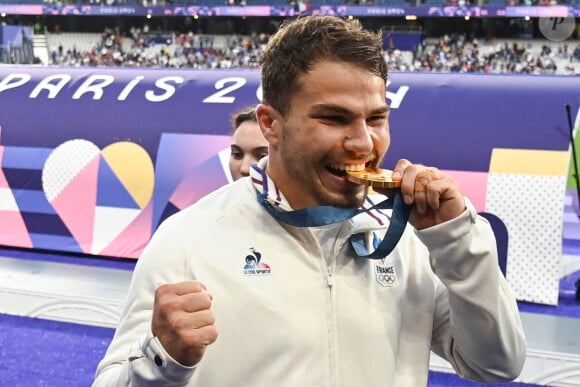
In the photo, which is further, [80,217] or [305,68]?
[80,217]

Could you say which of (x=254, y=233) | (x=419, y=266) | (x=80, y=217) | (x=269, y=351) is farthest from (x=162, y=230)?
(x=80, y=217)

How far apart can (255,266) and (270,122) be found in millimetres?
292

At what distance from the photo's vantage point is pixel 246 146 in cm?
296

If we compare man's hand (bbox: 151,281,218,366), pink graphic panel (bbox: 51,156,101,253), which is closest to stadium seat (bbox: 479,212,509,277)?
pink graphic panel (bbox: 51,156,101,253)

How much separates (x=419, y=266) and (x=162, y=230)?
53 centimetres

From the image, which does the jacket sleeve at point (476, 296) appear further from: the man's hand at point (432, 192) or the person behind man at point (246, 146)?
the person behind man at point (246, 146)

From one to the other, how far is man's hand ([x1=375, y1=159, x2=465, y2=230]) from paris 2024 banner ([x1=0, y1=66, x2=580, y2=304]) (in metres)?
3.94

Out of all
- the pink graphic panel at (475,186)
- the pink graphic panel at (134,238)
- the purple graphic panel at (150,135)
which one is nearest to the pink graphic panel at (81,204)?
the purple graphic panel at (150,135)

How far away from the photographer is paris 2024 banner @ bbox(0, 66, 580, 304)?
5016 millimetres

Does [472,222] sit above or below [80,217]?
above

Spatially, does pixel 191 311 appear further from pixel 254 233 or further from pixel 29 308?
pixel 29 308

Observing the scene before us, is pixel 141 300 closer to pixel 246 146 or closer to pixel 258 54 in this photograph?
pixel 246 146

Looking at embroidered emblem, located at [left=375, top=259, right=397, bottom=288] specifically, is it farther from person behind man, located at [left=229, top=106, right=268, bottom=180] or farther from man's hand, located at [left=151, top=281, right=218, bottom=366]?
person behind man, located at [left=229, top=106, right=268, bottom=180]

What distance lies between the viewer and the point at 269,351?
1298 millimetres
